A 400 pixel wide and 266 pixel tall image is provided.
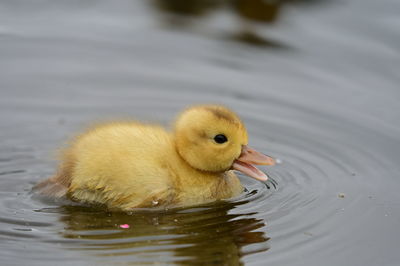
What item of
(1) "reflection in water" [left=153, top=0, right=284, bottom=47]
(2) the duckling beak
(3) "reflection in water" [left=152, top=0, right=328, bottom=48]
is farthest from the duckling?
(1) "reflection in water" [left=153, top=0, right=284, bottom=47]

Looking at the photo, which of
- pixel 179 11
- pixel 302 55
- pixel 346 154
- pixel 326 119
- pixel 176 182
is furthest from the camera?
pixel 179 11

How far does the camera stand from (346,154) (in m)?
6.46

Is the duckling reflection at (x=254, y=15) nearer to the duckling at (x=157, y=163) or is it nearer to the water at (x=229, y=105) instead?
the water at (x=229, y=105)

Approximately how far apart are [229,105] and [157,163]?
85.6 inches

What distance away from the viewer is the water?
4.94 metres

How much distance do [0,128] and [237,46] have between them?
3.03 meters

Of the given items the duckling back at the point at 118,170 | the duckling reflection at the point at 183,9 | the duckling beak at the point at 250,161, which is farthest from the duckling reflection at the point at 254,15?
the duckling back at the point at 118,170

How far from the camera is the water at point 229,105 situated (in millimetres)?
4941

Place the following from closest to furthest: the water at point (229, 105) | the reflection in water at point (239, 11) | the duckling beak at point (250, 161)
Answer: the water at point (229, 105)
the duckling beak at point (250, 161)
the reflection in water at point (239, 11)

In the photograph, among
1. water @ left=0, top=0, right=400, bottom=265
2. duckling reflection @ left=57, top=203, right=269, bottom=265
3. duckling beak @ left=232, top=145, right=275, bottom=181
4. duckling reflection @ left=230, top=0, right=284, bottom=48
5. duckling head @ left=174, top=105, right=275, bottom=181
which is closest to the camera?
duckling reflection @ left=57, top=203, right=269, bottom=265

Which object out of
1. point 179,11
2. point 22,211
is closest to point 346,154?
point 22,211

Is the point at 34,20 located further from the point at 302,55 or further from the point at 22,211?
the point at 22,211

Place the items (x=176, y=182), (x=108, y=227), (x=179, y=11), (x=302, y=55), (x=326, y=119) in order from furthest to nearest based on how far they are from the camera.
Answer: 1. (x=179, y=11)
2. (x=302, y=55)
3. (x=326, y=119)
4. (x=176, y=182)
5. (x=108, y=227)

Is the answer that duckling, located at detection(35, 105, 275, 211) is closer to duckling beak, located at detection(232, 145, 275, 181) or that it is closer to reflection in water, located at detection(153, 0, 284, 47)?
duckling beak, located at detection(232, 145, 275, 181)
